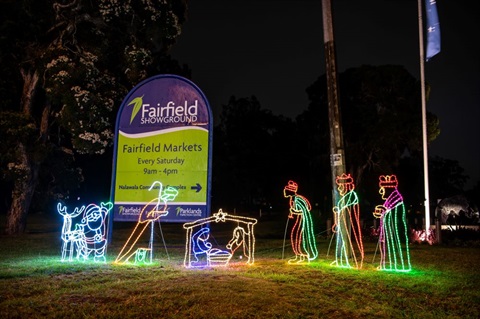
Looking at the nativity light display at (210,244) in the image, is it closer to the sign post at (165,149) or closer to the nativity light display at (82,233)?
the sign post at (165,149)

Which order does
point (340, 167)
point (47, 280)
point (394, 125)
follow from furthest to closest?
point (394, 125), point (340, 167), point (47, 280)

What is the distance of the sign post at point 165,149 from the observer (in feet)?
40.3

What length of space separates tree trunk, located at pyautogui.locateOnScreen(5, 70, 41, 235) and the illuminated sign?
8.77 metres

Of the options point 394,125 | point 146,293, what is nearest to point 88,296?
point 146,293

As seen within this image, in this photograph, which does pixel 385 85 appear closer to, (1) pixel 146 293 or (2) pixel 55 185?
(2) pixel 55 185

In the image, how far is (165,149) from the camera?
12.7 meters

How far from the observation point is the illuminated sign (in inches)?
484

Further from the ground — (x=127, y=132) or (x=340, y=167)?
(x=127, y=132)

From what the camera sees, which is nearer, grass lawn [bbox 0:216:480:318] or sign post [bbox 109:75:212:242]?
grass lawn [bbox 0:216:480:318]

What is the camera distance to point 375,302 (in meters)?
7.16

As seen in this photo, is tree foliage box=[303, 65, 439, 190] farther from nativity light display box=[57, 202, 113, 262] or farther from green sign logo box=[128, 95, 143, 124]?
nativity light display box=[57, 202, 113, 262]

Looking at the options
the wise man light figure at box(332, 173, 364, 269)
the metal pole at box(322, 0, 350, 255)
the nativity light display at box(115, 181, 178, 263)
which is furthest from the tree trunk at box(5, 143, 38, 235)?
the wise man light figure at box(332, 173, 364, 269)

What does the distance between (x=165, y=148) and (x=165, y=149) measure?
1.0 inches

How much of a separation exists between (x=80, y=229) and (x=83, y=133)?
314 inches
